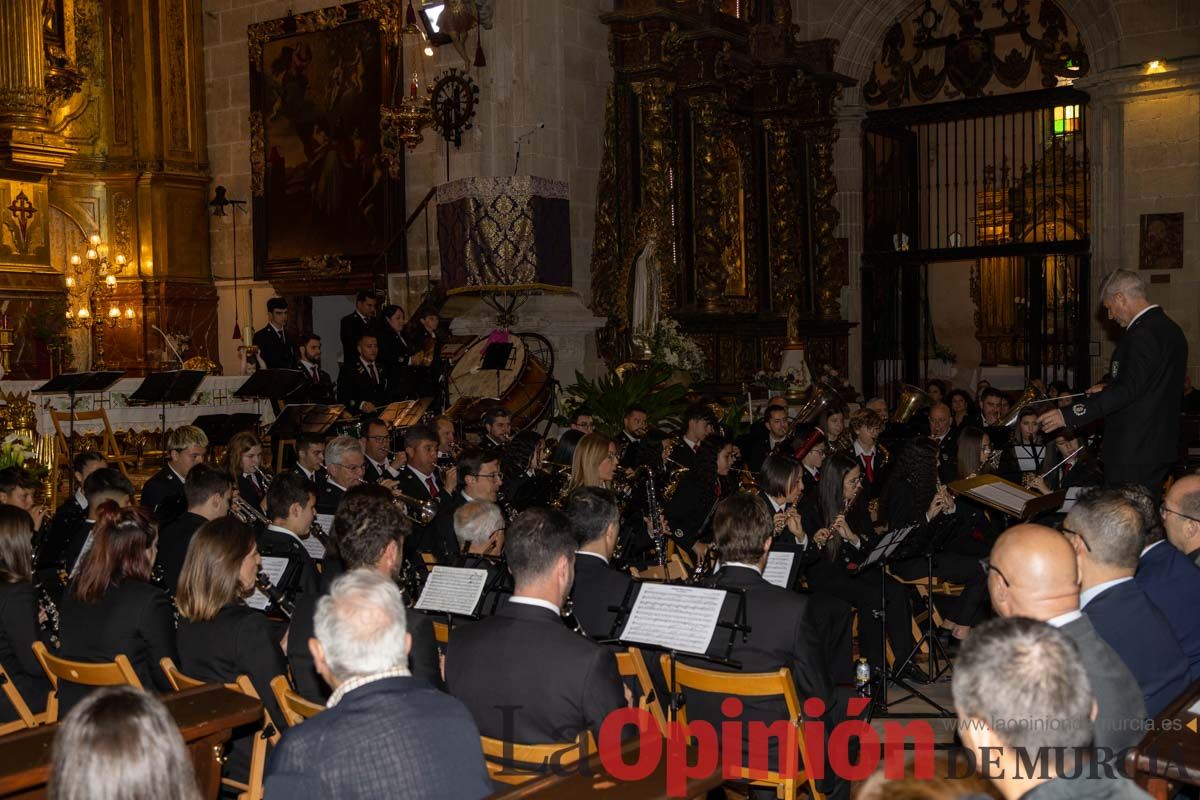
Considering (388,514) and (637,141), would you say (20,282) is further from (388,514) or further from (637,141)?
(388,514)

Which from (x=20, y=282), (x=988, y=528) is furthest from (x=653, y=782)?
(x=20, y=282)

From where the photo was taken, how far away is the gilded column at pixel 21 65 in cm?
1361

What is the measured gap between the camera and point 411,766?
2.83 m

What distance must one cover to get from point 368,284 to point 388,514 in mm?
10602

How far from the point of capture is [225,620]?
4289mm

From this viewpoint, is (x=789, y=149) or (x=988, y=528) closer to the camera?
(x=988, y=528)

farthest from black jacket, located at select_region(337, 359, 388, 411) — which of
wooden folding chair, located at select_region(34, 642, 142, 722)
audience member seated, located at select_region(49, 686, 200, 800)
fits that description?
audience member seated, located at select_region(49, 686, 200, 800)

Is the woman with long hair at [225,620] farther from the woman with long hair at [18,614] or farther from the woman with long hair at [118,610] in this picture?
the woman with long hair at [18,614]

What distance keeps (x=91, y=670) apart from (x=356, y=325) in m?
8.53

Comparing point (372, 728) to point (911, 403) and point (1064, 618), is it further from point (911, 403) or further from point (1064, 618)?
point (911, 403)

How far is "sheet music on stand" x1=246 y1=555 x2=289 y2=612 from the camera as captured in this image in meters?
5.10

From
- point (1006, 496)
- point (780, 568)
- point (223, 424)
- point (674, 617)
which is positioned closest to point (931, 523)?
point (1006, 496)

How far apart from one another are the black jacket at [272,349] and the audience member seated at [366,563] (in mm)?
7770

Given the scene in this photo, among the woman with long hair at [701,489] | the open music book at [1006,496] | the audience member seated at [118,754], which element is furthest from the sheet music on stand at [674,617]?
the woman with long hair at [701,489]
